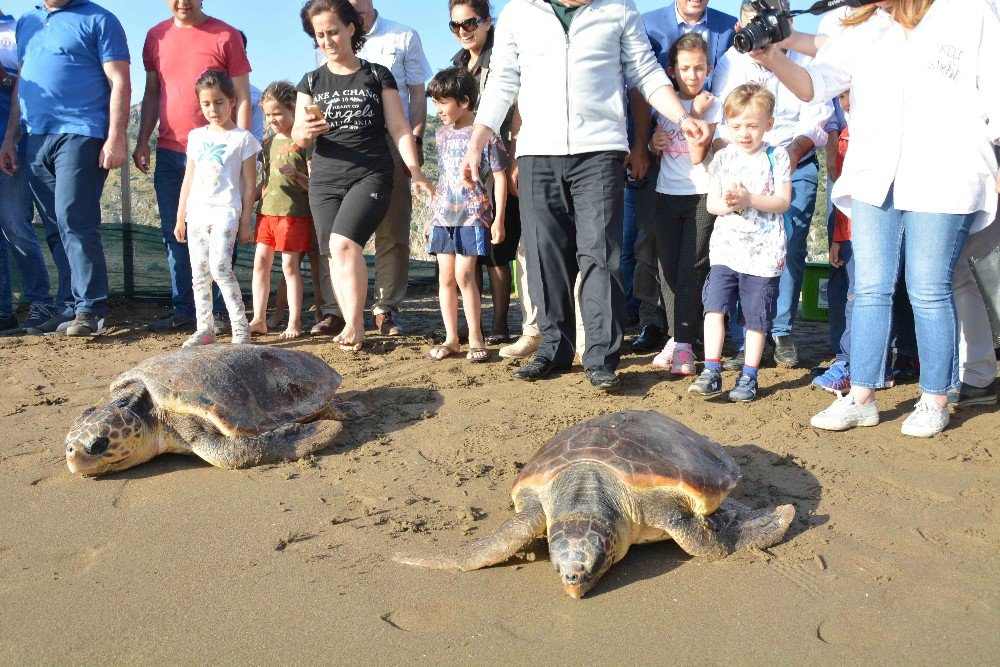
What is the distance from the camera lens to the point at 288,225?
17.7 feet

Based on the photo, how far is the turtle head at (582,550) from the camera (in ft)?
7.23

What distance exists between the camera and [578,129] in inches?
166

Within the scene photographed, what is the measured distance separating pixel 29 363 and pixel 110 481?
2.15 m

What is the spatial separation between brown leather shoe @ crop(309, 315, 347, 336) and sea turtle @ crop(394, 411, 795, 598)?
3108 millimetres

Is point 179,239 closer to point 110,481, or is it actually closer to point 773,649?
point 110,481

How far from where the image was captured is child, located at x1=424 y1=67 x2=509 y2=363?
4727 millimetres

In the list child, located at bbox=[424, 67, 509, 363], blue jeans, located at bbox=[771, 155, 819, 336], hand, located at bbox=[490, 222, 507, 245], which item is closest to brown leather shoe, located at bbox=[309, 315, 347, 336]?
child, located at bbox=[424, 67, 509, 363]

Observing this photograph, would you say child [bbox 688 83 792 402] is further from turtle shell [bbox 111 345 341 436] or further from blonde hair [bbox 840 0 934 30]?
turtle shell [bbox 111 345 341 436]

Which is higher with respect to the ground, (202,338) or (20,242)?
(20,242)

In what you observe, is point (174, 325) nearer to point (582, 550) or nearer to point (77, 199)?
point (77, 199)

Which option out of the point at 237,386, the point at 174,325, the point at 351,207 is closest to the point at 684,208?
the point at 351,207

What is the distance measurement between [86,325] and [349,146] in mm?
2272

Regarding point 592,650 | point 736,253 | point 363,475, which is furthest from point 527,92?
point 592,650

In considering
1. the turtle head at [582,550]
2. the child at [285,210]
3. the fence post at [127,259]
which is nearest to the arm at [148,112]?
the child at [285,210]
